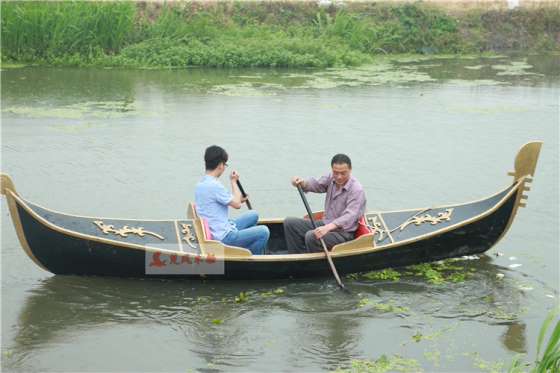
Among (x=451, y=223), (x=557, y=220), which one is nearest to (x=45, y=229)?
(x=451, y=223)

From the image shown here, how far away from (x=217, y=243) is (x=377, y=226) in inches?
59.5

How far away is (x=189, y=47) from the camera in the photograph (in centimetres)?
1828

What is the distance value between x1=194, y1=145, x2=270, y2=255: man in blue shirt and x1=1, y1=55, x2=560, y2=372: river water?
37 centimetres

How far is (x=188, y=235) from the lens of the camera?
726 cm

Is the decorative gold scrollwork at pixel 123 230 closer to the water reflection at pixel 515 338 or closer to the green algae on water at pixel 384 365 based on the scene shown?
the green algae on water at pixel 384 365

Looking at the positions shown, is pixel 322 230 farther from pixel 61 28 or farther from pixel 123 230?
pixel 61 28

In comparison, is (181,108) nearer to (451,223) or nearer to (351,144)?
(351,144)

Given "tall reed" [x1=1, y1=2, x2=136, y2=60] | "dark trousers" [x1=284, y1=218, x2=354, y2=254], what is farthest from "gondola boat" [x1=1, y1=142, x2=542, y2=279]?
Answer: "tall reed" [x1=1, y1=2, x2=136, y2=60]

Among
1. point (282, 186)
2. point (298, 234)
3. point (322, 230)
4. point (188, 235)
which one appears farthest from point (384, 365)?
point (282, 186)

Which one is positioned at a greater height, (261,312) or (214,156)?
(214,156)

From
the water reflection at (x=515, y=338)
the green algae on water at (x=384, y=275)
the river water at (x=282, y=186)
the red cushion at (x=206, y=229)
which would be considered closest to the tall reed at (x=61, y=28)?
the river water at (x=282, y=186)

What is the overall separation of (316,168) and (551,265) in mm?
3830

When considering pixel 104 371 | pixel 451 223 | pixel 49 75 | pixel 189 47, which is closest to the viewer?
pixel 104 371

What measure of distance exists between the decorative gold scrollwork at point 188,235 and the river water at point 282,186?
39cm
